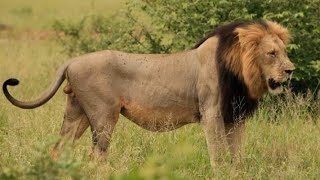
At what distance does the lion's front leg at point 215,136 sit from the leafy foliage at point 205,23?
2080 millimetres

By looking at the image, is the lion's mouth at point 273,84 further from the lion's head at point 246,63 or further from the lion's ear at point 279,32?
the lion's ear at point 279,32

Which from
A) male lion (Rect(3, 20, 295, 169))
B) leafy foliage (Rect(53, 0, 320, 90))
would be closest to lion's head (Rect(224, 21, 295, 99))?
male lion (Rect(3, 20, 295, 169))

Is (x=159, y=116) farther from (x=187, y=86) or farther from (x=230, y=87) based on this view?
(x=230, y=87)

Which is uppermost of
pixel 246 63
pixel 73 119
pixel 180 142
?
pixel 246 63

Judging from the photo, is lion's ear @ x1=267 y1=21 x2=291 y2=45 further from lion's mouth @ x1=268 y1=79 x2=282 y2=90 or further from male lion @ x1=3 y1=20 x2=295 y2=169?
lion's mouth @ x1=268 y1=79 x2=282 y2=90

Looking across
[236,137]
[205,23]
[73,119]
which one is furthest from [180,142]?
[205,23]

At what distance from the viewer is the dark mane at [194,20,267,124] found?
18.6ft

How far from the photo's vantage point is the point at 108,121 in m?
5.72

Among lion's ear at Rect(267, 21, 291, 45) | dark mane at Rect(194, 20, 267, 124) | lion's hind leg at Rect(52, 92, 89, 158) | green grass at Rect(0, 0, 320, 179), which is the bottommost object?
green grass at Rect(0, 0, 320, 179)

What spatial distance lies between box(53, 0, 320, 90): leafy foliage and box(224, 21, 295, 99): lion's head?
5.89ft

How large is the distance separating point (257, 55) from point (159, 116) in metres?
0.87

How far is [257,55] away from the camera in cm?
570

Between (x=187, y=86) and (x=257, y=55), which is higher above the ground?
(x=257, y=55)

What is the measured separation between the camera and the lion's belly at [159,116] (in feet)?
19.0
